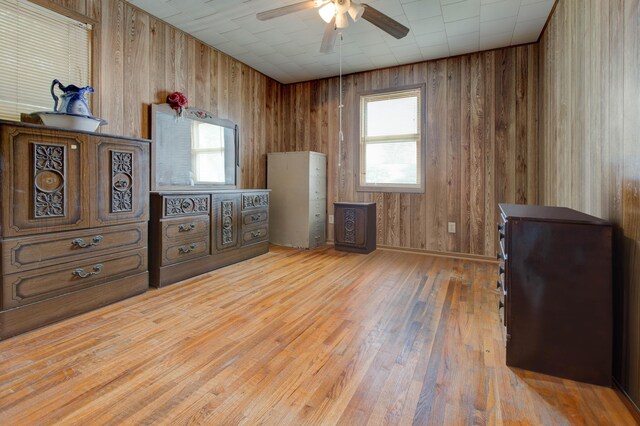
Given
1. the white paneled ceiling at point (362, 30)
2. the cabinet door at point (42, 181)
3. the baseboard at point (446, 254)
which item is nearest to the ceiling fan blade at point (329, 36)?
the white paneled ceiling at point (362, 30)

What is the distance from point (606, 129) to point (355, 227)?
2996 millimetres

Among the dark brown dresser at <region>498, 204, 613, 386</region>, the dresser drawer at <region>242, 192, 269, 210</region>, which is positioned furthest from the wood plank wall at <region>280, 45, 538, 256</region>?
the dark brown dresser at <region>498, 204, 613, 386</region>

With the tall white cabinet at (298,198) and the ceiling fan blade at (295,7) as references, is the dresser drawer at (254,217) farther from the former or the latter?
the ceiling fan blade at (295,7)

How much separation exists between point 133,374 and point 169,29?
340 cm

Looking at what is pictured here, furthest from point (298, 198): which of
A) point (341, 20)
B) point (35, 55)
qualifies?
point (35, 55)

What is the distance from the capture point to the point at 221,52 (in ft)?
13.6

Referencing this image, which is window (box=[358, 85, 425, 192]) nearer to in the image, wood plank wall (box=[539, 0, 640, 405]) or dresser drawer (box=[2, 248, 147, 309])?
wood plank wall (box=[539, 0, 640, 405])

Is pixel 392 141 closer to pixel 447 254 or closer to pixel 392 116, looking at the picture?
pixel 392 116

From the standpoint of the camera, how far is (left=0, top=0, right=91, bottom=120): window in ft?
7.74

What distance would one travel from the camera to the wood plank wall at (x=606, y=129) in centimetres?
142

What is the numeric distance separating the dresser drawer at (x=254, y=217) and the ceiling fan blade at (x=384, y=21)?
2429 millimetres

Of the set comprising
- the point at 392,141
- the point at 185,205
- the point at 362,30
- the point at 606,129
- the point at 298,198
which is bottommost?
the point at 185,205

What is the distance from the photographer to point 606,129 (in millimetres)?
1778

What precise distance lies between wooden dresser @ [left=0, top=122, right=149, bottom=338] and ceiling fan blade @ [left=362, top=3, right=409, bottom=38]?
2.04m
